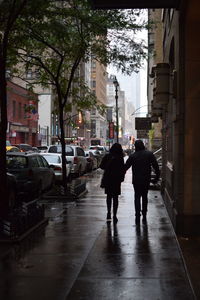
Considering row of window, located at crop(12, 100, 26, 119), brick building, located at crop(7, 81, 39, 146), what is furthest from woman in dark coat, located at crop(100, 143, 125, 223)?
row of window, located at crop(12, 100, 26, 119)

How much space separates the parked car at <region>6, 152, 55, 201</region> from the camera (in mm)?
15635

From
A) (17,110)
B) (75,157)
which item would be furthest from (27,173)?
(17,110)

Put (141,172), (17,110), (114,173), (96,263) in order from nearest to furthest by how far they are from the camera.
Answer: (96,263)
(141,172)
(114,173)
(17,110)

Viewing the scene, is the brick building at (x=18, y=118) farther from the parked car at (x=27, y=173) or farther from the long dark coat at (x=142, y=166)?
the long dark coat at (x=142, y=166)

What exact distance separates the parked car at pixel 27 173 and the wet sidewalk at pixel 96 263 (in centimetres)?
438

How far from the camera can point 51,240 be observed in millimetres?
8945

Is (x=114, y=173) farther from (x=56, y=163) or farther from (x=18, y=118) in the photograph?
(x=18, y=118)

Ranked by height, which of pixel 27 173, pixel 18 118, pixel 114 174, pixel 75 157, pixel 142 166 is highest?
pixel 18 118

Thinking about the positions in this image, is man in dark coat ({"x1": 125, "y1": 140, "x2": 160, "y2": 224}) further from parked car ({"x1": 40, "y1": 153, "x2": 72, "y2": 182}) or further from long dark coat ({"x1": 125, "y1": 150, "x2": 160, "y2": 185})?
parked car ({"x1": 40, "y1": 153, "x2": 72, "y2": 182})

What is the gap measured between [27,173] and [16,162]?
0.58 m

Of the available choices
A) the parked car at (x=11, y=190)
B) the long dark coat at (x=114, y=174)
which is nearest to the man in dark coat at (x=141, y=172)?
the long dark coat at (x=114, y=174)

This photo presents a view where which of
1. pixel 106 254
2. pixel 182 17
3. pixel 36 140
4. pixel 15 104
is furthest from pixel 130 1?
pixel 36 140

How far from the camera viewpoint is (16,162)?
634 inches

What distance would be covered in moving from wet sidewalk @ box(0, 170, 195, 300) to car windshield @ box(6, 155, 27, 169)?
15.9 feet
